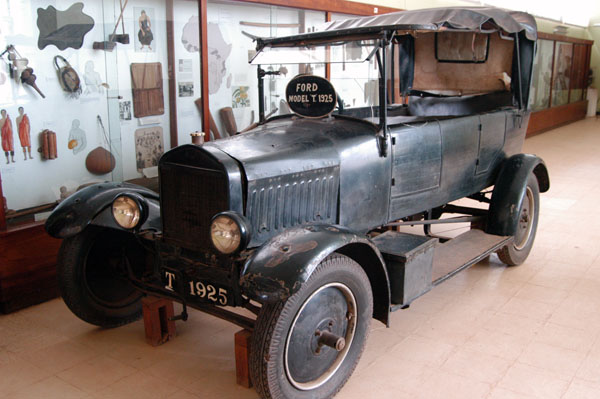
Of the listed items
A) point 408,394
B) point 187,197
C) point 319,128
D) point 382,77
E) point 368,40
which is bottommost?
point 408,394

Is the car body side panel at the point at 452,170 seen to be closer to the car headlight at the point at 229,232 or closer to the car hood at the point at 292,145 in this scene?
the car hood at the point at 292,145

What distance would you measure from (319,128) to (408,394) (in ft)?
5.38

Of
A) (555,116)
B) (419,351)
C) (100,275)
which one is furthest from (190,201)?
(555,116)

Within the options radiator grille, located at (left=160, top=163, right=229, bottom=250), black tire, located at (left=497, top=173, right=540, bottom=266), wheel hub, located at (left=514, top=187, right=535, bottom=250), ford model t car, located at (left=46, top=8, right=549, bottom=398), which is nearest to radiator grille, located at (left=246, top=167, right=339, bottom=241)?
ford model t car, located at (left=46, top=8, right=549, bottom=398)

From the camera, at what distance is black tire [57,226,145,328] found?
3467mm

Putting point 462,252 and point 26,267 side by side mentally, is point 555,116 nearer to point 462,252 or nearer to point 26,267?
point 462,252

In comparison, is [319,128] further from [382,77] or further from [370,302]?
[370,302]

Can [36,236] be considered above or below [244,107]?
below

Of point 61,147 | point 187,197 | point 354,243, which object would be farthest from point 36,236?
point 354,243

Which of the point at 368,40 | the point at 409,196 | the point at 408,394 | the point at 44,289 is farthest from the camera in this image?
the point at 44,289

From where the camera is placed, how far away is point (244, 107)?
Result: 579cm

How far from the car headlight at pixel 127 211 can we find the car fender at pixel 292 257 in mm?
915

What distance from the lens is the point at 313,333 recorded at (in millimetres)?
2758

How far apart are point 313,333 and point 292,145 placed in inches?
41.7
